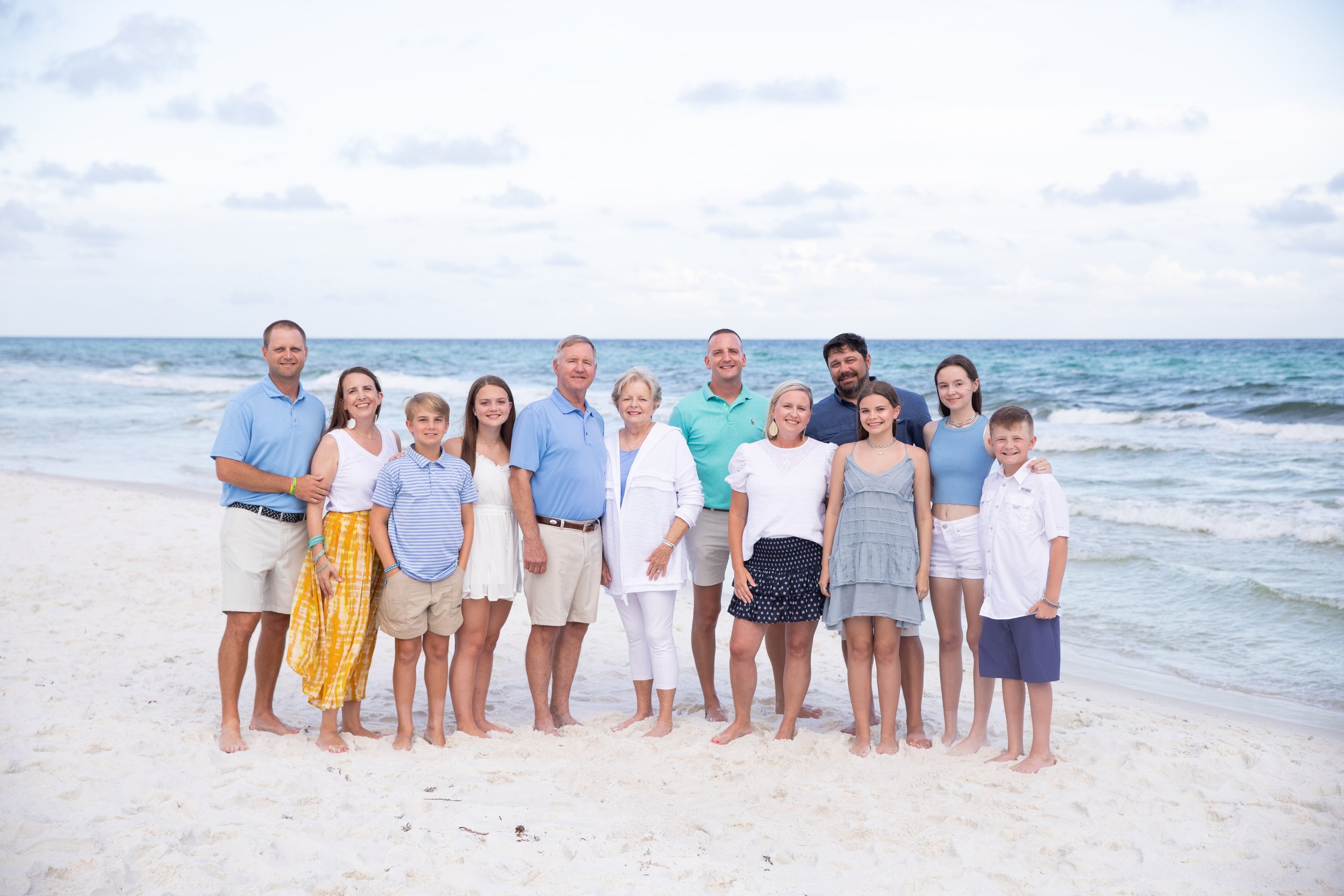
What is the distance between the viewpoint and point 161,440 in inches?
645

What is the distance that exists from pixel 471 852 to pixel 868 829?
58.8 inches

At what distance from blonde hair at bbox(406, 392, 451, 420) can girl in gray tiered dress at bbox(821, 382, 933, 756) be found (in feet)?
5.97

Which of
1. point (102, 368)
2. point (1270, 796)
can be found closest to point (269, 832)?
point (1270, 796)

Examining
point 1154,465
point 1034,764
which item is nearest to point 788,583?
point 1034,764

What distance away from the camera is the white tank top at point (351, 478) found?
164 inches

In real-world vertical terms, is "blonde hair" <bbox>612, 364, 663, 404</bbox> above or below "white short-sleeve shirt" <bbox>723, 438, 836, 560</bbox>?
above

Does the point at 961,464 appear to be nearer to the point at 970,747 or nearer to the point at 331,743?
the point at 970,747

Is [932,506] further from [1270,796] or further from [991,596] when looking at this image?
[1270,796]

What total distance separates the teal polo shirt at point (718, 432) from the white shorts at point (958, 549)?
3.32ft

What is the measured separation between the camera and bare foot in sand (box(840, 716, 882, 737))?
4.68m

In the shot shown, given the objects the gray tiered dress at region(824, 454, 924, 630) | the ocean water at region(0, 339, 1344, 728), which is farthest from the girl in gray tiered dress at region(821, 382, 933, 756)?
the ocean water at region(0, 339, 1344, 728)

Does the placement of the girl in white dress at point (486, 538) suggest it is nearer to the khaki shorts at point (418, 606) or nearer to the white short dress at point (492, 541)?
the white short dress at point (492, 541)

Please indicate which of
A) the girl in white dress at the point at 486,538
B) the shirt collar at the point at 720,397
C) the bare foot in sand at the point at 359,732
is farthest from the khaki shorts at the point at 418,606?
the shirt collar at the point at 720,397

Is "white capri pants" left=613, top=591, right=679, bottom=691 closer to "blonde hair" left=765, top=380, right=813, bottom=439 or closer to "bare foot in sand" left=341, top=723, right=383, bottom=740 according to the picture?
"blonde hair" left=765, top=380, right=813, bottom=439
